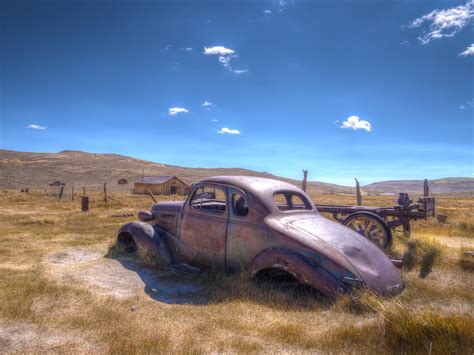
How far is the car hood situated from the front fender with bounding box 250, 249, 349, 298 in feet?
0.87

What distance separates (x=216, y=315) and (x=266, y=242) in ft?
3.79

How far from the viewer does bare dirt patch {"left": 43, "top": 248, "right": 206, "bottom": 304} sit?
443cm

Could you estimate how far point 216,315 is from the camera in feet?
11.8

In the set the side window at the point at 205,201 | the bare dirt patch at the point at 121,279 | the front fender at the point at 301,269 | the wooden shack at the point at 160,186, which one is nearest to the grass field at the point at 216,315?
the bare dirt patch at the point at 121,279

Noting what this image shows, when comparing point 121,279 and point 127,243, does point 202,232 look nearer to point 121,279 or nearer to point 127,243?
point 121,279

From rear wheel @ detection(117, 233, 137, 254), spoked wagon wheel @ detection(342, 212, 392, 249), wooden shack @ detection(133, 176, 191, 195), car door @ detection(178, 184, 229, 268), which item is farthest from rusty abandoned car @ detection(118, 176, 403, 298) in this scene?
wooden shack @ detection(133, 176, 191, 195)

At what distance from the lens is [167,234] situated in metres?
6.00

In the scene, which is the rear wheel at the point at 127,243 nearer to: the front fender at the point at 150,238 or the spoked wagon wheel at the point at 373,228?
the front fender at the point at 150,238

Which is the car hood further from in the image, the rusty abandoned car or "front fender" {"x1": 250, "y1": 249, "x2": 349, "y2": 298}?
"front fender" {"x1": 250, "y1": 249, "x2": 349, "y2": 298}

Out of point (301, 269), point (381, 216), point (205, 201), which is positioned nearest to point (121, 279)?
point (205, 201)

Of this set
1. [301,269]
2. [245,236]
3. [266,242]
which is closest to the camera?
[301,269]

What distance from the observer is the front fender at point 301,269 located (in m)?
3.69

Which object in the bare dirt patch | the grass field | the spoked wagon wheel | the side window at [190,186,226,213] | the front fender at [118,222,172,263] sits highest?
the side window at [190,186,226,213]

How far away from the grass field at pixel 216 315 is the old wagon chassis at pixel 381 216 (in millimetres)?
1280
